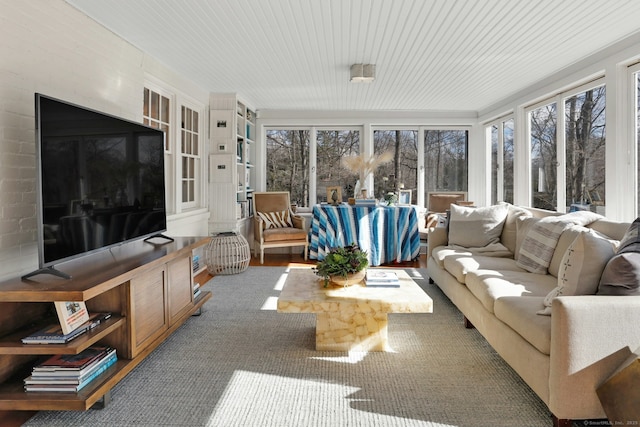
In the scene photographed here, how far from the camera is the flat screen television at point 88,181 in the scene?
2.10 meters

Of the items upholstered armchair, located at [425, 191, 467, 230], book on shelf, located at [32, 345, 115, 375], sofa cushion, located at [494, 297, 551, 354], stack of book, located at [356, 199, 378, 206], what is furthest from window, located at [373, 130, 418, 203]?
book on shelf, located at [32, 345, 115, 375]

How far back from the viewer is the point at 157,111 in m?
4.36

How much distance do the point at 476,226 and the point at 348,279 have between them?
2.07 m

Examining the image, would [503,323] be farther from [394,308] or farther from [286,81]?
[286,81]

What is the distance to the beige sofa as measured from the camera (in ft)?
5.79

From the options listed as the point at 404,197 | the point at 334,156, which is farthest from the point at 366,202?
the point at 334,156

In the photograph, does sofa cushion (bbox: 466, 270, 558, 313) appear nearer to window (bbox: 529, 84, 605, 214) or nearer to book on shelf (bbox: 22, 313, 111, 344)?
window (bbox: 529, 84, 605, 214)

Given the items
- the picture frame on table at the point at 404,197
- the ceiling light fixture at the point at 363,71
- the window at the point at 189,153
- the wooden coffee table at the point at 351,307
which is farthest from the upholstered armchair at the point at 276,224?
the wooden coffee table at the point at 351,307

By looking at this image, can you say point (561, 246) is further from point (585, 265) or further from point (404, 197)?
point (404, 197)

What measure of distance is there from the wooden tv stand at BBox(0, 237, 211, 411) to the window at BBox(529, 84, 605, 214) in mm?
3953

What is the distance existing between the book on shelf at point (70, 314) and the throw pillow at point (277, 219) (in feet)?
13.4

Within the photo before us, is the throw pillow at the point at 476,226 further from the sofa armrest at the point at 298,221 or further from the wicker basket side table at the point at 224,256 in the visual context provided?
the wicker basket side table at the point at 224,256

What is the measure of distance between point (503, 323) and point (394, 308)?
2.10ft

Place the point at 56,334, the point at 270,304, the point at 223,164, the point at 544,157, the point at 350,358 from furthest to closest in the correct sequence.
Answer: the point at 223,164
the point at 544,157
the point at 270,304
the point at 350,358
the point at 56,334
